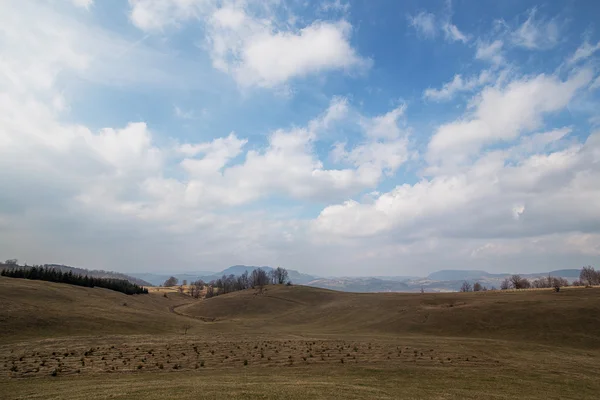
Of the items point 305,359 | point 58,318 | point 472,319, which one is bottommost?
point 472,319

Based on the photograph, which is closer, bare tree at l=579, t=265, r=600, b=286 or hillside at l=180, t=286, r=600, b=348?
hillside at l=180, t=286, r=600, b=348

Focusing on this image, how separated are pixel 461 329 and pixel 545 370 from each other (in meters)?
29.8

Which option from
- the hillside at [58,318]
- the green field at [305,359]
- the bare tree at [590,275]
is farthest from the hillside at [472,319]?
the bare tree at [590,275]

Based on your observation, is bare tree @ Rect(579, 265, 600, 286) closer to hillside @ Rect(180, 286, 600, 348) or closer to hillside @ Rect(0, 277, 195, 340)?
hillside @ Rect(180, 286, 600, 348)

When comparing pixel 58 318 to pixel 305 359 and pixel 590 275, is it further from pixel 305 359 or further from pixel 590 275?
pixel 590 275

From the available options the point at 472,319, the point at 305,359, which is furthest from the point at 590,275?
the point at 305,359

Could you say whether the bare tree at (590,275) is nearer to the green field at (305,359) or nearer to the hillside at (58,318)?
the green field at (305,359)

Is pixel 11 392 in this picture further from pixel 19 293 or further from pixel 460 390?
pixel 19 293

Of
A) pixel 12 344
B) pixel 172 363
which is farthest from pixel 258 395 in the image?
pixel 12 344

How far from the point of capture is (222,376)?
24.5 m

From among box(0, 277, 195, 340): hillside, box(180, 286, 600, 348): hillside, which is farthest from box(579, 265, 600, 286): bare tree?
box(0, 277, 195, 340): hillside

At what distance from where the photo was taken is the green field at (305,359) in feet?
67.9

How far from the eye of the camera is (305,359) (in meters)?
31.5

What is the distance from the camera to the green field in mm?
20688
